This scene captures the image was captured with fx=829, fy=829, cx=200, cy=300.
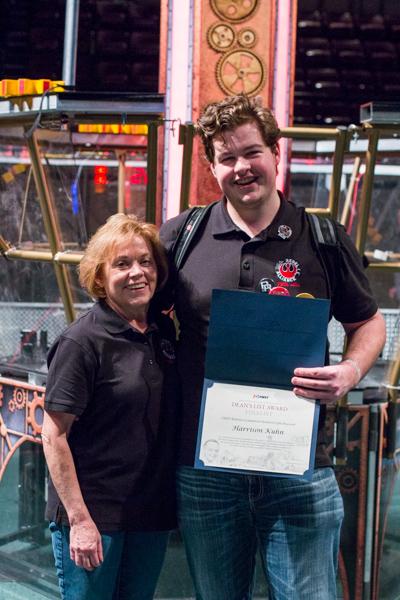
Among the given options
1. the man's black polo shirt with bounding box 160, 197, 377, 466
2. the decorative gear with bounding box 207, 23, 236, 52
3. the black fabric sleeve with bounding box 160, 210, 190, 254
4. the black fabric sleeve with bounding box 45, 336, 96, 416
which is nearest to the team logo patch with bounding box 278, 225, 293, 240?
the man's black polo shirt with bounding box 160, 197, 377, 466

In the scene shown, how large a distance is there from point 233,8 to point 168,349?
1.38 meters

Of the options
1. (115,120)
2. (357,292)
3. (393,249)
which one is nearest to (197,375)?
(357,292)

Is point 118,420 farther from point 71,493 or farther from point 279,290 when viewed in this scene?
point 279,290

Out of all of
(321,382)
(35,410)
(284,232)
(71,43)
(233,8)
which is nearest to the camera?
(321,382)

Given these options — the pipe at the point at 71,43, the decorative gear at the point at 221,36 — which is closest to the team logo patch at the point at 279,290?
the decorative gear at the point at 221,36

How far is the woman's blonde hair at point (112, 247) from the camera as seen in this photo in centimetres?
185

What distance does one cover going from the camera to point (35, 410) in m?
2.99

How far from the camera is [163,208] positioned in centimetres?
287

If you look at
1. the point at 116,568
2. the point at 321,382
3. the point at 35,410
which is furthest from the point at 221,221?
the point at 35,410

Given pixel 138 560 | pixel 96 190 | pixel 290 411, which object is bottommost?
pixel 138 560

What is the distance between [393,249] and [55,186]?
1277 millimetres

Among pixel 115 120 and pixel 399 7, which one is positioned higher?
pixel 399 7

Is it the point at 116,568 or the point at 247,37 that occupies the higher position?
the point at 247,37

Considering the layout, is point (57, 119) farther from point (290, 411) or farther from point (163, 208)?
point (290, 411)
